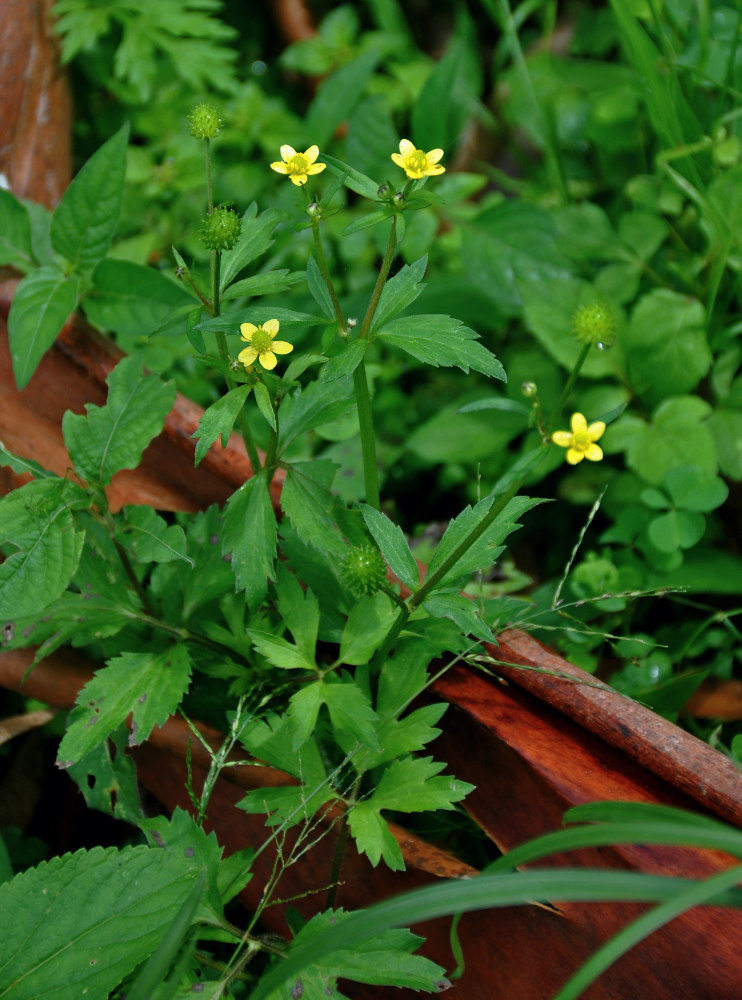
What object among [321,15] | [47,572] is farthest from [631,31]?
[47,572]

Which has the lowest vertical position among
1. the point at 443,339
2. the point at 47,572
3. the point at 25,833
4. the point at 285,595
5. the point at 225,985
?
the point at 25,833

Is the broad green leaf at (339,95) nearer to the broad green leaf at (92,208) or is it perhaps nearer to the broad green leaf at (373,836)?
the broad green leaf at (92,208)

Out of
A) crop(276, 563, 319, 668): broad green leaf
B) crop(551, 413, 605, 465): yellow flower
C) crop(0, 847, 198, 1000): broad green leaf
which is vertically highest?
crop(551, 413, 605, 465): yellow flower

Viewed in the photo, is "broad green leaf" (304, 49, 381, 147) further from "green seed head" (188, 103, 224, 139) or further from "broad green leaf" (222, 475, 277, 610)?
"broad green leaf" (222, 475, 277, 610)

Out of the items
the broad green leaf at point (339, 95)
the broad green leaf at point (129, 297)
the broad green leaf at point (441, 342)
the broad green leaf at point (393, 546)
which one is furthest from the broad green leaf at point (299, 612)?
the broad green leaf at point (339, 95)

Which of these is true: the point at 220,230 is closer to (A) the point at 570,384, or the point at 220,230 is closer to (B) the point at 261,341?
(B) the point at 261,341

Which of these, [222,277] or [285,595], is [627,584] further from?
[222,277]

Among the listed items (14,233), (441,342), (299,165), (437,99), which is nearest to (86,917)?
(441,342)

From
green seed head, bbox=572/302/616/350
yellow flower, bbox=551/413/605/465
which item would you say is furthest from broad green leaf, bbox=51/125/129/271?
yellow flower, bbox=551/413/605/465
